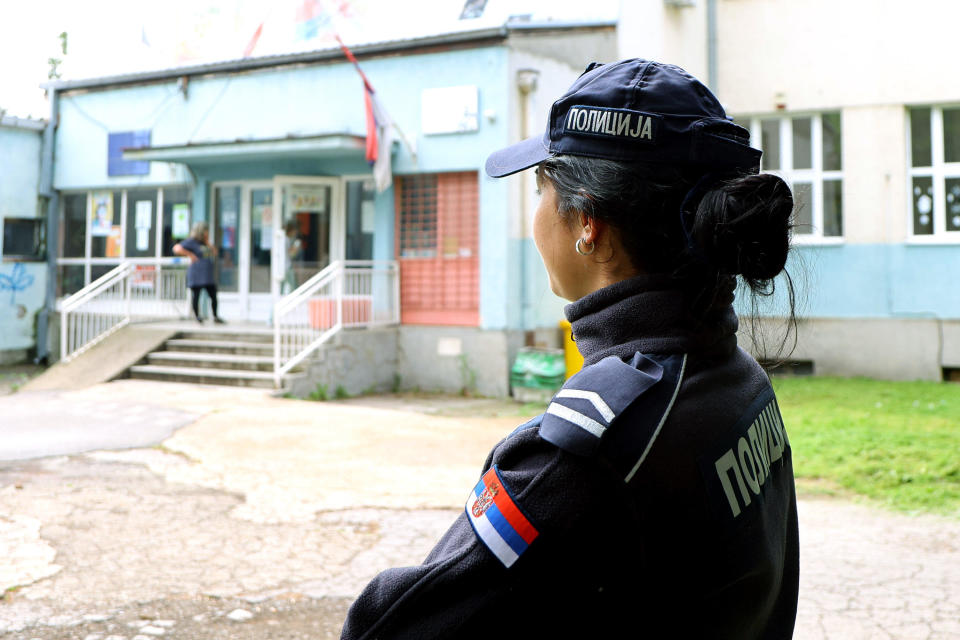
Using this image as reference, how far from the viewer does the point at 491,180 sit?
40.7ft

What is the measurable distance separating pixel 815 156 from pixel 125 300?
11635 mm

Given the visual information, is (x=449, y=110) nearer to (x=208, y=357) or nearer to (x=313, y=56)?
(x=313, y=56)

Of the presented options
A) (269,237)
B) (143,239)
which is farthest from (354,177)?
(143,239)

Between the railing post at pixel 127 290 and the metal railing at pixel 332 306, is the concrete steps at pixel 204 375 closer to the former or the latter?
the metal railing at pixel 332 306

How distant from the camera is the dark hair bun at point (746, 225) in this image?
Answer: 3.55 feet

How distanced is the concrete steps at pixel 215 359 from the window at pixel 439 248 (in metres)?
2.26

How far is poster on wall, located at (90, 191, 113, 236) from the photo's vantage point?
1614cm

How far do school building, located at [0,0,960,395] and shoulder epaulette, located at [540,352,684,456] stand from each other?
10989mm

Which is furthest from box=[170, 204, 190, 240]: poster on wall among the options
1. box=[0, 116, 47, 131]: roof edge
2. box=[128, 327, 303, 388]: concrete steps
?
box=[0, 116, 47, 131]: roof edge

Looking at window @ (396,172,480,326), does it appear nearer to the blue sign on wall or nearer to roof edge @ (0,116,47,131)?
the blue sign on wall

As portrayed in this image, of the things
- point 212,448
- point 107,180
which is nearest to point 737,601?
point 212,448

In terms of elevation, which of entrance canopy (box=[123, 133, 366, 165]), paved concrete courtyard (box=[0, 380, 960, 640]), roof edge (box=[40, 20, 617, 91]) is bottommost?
paved concrete courtyard (box=[0, 380, 960, 640])

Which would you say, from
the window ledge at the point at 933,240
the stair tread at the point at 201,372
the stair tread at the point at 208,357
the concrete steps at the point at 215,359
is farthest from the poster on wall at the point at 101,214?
the window ledge at the point at 933,240

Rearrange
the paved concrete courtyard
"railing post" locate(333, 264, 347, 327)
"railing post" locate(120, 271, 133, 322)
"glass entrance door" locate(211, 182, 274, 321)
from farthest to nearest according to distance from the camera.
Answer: "glass entrance door" locate(211, 182, 274, 321) < "railing post" locate(120, 271, 133, 322) < "railing post" locate(333, 264, 347, 327) < the paved concrete courtyard
